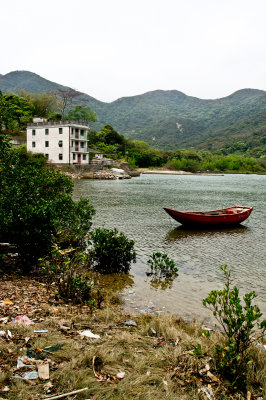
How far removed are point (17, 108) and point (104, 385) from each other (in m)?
69.3

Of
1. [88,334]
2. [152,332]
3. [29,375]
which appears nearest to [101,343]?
[88,334]

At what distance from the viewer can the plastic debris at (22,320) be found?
4.91m

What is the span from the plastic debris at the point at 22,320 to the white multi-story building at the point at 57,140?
4895 centimetres

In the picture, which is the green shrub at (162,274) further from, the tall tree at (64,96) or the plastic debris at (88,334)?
the tall tree at (64,96)

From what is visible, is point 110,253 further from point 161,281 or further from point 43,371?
point 43,371

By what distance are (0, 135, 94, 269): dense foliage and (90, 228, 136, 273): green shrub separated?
2.07ft

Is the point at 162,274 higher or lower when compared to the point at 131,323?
lower

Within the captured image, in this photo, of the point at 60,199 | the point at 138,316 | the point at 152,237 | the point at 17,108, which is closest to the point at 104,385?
the point at 138,316

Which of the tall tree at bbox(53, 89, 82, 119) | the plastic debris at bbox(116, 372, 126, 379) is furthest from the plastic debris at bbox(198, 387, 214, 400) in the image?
the tall tree at bbox(53, 89, 82, 119)

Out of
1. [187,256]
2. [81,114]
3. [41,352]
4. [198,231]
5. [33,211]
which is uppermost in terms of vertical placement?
[81,114]

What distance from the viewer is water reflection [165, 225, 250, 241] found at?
15.3m

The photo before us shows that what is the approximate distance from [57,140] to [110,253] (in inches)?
1818

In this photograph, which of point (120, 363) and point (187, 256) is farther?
point (187, 256)

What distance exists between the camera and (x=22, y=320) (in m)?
5.05
